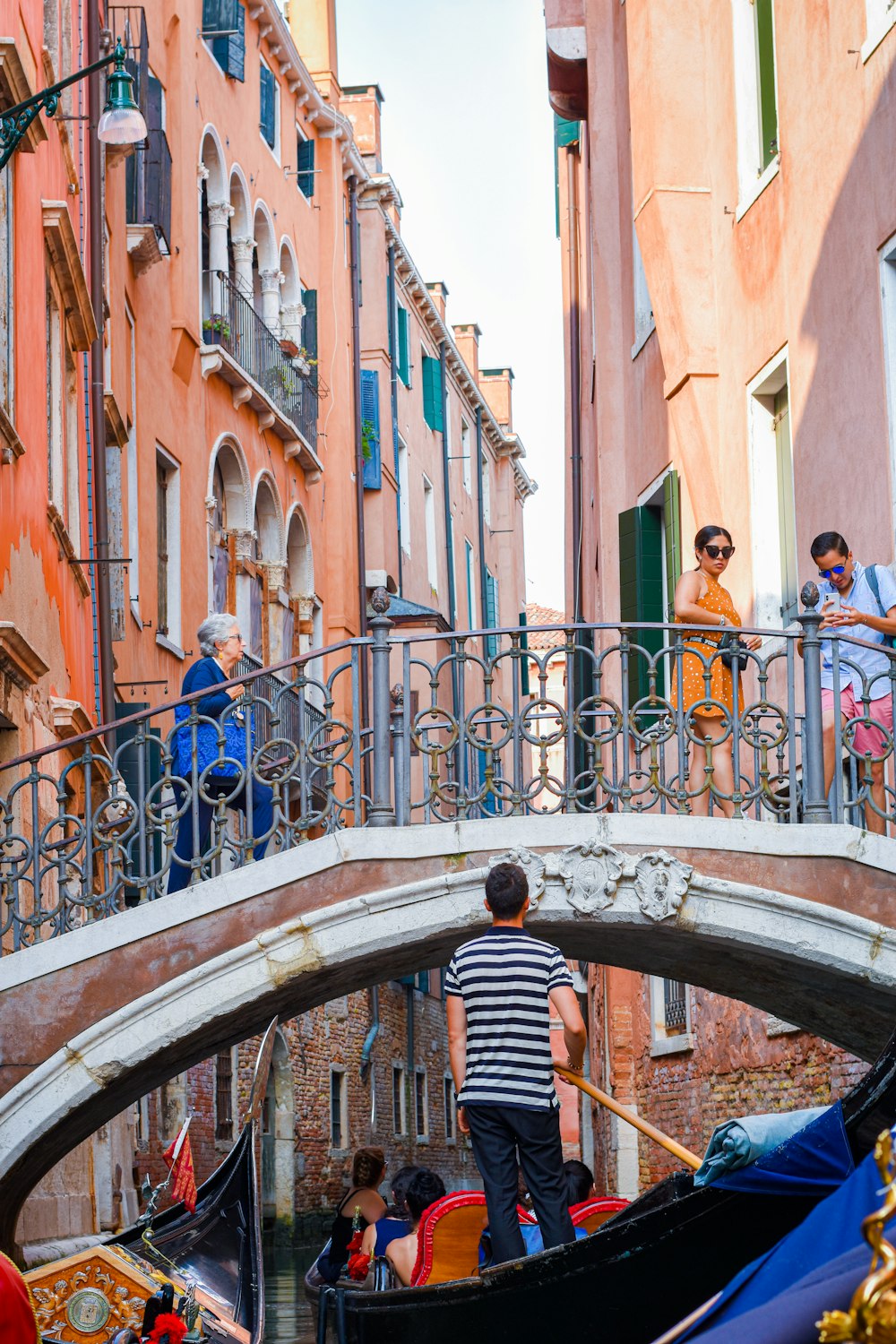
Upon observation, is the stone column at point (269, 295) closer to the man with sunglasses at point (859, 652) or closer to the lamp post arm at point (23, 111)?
the lamp post arm at point (23, 111)

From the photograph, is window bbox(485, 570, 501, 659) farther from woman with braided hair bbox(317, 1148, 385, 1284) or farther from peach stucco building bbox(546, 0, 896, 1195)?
woman with braided hair bbox(317, 1148, 385, 1284)

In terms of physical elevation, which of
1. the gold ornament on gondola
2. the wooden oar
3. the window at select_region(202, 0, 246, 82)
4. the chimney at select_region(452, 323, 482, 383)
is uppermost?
the chimney at select_region(452, 323, 482, 383)

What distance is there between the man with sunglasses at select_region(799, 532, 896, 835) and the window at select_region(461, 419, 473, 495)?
23362 millimetres

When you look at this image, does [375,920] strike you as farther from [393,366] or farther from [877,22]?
[393,366]

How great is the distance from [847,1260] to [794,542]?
800 cm

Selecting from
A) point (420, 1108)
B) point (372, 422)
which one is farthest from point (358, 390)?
point (420, 1108)

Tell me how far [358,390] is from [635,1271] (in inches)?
716

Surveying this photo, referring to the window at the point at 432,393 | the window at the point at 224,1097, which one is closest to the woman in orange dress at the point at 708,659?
the window at the point at 224,1097

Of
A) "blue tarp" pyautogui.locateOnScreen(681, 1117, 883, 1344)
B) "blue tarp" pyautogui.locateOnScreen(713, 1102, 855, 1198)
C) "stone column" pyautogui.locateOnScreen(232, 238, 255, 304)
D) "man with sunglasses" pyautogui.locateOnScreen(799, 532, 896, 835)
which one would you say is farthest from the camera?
"stone column" pyautogui.locateOnScreen(232, 238, 255, 304)

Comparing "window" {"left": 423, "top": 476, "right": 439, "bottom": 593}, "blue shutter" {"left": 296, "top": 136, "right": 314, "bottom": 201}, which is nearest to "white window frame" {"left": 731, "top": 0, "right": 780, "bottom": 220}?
"blue shutter" {"left": 296, "top": 136, "right": 314, "bottom": 201}

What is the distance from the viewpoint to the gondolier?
19.3 ft

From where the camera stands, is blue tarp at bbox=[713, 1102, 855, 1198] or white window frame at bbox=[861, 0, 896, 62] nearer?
blue tarp at bbox=[713, 1102, 855, 1198]

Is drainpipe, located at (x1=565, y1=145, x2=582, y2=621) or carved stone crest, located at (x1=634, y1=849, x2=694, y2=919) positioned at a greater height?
drainpipe, located at (x1=565, y1=145, x2=582, y2=621)

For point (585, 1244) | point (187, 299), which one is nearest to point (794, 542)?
point (585, 1244)
